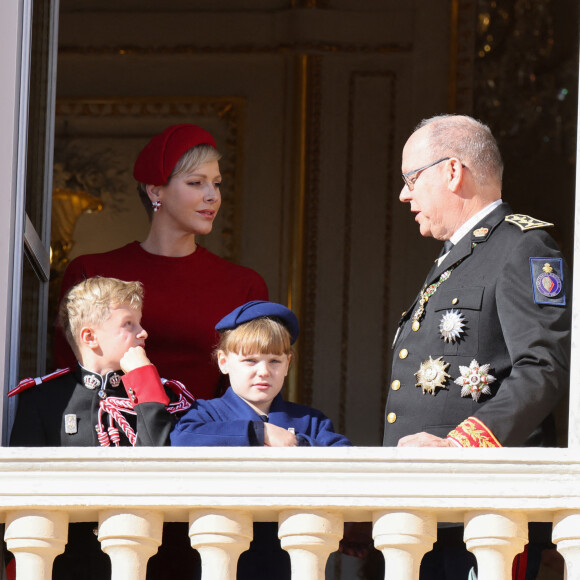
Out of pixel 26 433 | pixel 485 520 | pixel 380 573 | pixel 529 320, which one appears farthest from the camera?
pixel 380 573

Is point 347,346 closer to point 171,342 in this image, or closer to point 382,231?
point 382,231

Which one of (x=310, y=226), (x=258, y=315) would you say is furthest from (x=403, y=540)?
(x=310, y=226)

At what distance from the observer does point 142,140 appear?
22.0 ft

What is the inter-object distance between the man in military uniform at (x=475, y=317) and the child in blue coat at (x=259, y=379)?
7.9 inches

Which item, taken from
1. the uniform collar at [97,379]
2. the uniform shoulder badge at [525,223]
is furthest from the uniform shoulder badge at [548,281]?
the uniform collar at [97,379]

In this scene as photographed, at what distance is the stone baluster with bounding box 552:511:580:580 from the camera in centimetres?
310

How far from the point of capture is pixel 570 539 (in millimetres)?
3115

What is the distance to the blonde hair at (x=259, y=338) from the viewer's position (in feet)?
12.0

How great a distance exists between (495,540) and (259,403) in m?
0.77

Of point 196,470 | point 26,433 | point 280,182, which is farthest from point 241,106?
A: point 196,470

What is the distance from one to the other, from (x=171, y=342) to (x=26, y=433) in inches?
24.3

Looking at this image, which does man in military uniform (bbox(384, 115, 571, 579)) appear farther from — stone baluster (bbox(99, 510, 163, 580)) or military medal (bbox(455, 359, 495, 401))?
stone baluster (bbox(99, 510, 163, 580))

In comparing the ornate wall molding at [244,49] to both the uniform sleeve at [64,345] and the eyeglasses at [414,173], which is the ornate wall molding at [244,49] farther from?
the eyeglasses at [414,173]

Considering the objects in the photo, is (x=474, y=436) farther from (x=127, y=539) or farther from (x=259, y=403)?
(x=127, y=539)
